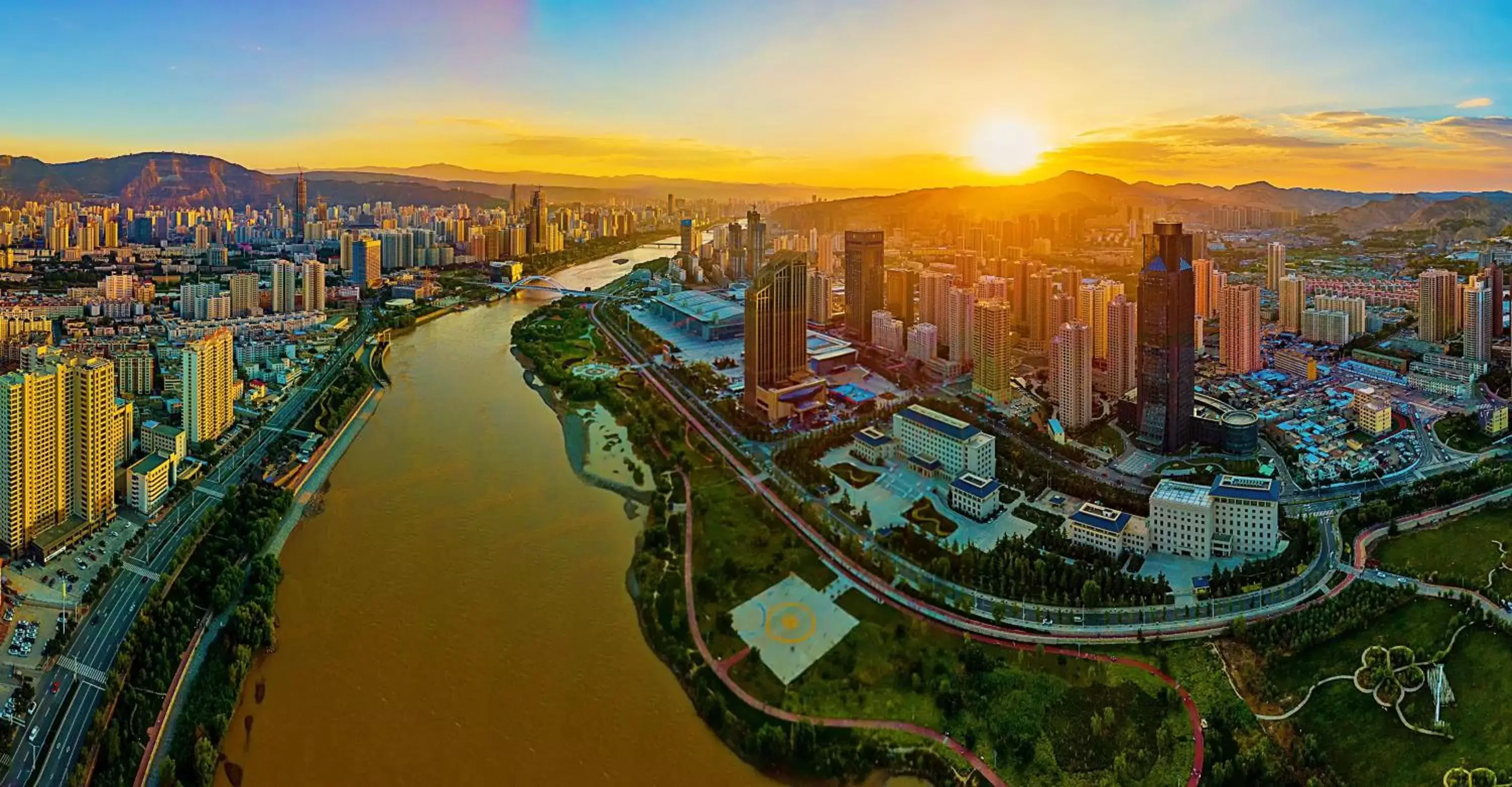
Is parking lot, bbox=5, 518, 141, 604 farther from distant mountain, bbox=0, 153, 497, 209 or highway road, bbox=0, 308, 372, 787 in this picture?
distant mountain, bbox=0, 153, 497, 209

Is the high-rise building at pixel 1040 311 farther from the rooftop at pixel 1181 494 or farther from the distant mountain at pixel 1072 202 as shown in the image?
the distant mountain at pixel 1072 202

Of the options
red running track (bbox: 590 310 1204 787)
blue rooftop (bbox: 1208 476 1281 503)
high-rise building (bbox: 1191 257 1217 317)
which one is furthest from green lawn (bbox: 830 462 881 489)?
high-rise building (bbox: 1191 257 1217 317)

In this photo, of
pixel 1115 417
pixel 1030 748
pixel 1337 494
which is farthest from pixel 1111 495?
pixel 1030 748

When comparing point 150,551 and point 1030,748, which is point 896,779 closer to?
point 1030,748

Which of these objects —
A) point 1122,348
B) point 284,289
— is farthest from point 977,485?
point 284,289

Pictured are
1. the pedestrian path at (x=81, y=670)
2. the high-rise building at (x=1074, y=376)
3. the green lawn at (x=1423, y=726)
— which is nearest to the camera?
the green lawn at (x=1423, y=726)

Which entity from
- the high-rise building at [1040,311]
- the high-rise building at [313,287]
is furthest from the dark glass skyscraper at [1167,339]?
the high-rise building at [313,287]
